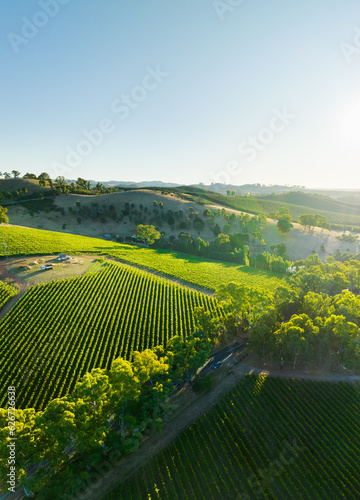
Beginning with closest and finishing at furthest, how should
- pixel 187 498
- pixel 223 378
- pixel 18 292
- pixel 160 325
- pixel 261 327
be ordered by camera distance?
pixel 187 498, pixel 223 378, pixel 261 327, pixel 160 325, pixel 18 292

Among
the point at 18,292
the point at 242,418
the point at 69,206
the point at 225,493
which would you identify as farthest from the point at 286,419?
the point at 69,206

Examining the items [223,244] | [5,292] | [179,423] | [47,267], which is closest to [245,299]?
[179,423]

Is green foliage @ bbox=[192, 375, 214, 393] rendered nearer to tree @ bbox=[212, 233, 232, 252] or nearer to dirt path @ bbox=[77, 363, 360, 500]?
dirt path @ bbox=[77, 363, 360, 500]

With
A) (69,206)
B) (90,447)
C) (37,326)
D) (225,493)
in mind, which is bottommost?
(225,493)

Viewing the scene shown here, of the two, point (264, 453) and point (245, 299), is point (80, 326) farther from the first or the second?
point (264, 453)

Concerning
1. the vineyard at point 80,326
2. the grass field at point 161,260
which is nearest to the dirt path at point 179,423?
the vineyard at point 80,326

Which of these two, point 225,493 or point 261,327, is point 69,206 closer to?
point 261,327
